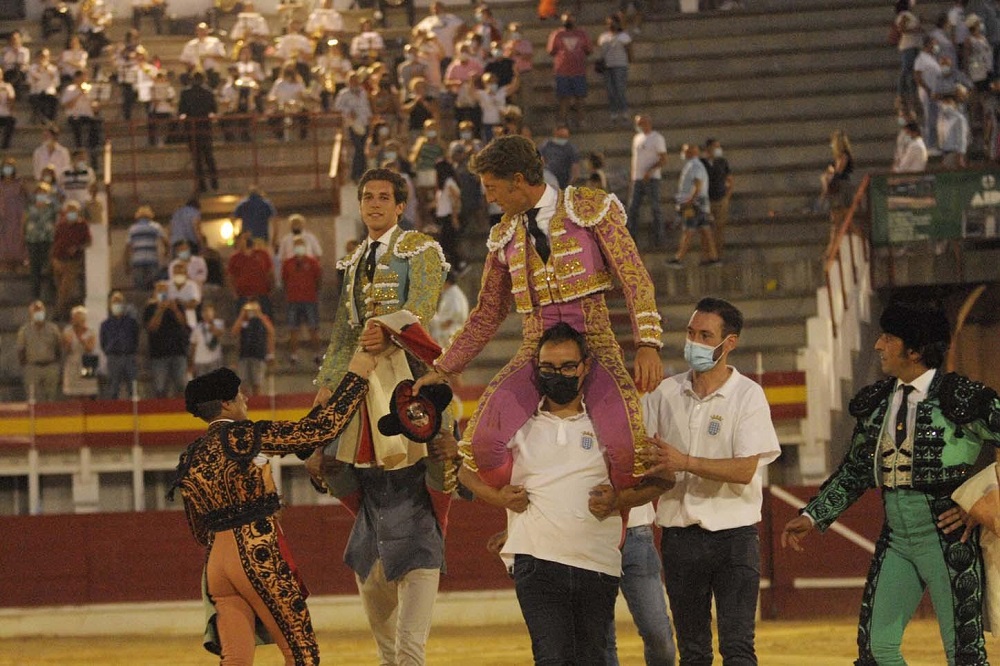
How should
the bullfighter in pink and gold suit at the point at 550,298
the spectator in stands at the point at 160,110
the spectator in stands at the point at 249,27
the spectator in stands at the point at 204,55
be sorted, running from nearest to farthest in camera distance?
1. the bullfighter in pink and gold suit at the point at 550,298
2. the spectator in stands at the point at 160,110
3. the spectator in stands at the point at 204,55
4. the spectator in stands at the point at 249,27

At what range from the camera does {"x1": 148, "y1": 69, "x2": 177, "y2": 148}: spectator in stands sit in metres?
19.6

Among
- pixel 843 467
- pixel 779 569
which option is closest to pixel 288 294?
pixel 779 569

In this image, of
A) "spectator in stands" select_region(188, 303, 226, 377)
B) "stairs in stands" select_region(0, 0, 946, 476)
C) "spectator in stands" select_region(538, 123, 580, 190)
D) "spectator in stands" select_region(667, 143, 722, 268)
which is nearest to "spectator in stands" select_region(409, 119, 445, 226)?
"stairs in stands" select_region(0, 0, 946, 476)

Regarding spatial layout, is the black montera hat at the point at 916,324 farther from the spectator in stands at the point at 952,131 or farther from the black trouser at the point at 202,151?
the black trouser at the point at 202,151

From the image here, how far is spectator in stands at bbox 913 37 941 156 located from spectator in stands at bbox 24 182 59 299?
879cm

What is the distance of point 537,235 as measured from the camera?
6230 millimetres

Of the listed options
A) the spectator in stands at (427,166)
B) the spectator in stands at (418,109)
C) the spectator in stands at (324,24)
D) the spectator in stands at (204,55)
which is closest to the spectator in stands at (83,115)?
the spectator in stands at (204,55)

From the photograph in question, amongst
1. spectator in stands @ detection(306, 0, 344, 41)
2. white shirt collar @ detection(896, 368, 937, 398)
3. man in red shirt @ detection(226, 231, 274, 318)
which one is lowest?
white shirt collar @ detection(896, 368, 937, 398)

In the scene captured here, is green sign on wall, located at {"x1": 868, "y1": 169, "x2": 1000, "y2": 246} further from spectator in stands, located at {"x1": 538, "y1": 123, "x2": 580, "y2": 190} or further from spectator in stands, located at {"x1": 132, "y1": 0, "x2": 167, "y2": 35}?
spectator in stands, located at {"x1": 132, "y1": 0, "x2": 167, "y2": 35}

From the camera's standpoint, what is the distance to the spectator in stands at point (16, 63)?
69.8 ft

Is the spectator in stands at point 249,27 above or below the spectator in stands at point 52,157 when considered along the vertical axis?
above

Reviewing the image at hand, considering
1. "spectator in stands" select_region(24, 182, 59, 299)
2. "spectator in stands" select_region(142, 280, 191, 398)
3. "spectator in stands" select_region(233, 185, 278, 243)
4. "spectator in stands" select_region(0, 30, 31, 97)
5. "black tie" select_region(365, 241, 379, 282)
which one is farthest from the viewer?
"spectator in stands" select_region(0, 30, 31, 97)

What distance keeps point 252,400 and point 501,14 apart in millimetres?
8843

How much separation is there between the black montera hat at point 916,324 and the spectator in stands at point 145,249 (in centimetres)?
1196
